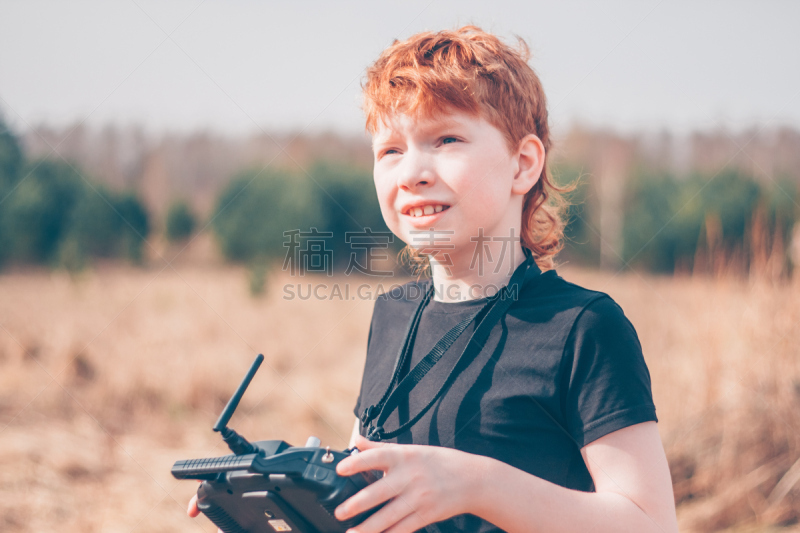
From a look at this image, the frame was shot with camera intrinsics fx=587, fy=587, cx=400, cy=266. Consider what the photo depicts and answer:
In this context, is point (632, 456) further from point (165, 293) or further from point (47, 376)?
point (165, 293)

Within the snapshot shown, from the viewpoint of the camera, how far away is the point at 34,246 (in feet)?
34.4

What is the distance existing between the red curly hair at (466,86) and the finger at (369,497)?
2.36ft

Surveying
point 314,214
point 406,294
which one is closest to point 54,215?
point 314,214

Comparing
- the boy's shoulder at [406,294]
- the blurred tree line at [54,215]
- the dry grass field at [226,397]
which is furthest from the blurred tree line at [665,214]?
the boy's shoulder at [406,294]

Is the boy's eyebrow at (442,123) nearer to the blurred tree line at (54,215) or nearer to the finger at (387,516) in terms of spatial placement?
the finger at (387,516)

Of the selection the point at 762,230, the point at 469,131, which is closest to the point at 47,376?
the point at 469,131

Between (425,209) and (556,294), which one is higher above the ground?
(425,209)

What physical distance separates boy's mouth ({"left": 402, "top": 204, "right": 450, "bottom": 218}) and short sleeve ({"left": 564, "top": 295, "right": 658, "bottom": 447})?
353 millimetres

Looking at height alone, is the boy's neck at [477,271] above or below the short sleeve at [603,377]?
above

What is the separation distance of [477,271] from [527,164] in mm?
262

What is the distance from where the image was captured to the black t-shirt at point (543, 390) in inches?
39.0

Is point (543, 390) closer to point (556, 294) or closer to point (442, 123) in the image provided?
point (556, 294)

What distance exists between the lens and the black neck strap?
3.82ft

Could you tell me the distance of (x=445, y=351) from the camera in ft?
3.97
